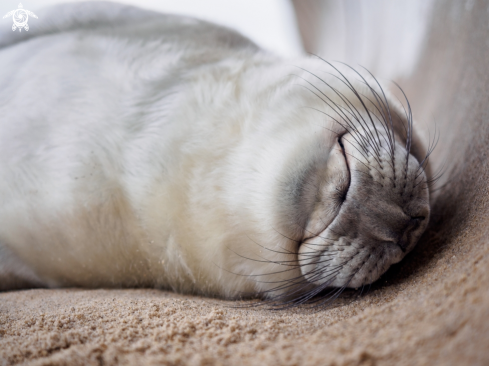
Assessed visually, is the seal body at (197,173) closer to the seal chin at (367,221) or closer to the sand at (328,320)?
the seal chin at (367,221)

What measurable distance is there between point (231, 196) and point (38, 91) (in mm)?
949

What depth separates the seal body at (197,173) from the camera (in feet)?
4.58

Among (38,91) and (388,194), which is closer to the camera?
(388,194)

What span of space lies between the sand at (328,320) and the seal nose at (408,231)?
0.27ft

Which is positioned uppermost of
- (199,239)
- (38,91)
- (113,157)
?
(38,91)

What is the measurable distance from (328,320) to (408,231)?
475 millimetres

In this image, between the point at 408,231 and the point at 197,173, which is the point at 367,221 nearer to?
the point at 408,231

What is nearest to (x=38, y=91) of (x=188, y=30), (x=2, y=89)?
(x=2, y=89)

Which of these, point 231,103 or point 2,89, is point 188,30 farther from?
point 2,89

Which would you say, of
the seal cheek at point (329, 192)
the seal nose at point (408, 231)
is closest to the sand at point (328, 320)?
the seal nose at point (408, 231)

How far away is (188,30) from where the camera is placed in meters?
2.04

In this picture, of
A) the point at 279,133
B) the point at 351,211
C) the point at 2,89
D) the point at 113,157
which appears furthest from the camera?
the point at 2,89

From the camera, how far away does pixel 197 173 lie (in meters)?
1.58

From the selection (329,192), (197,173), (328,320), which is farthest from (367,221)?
(197,173)
